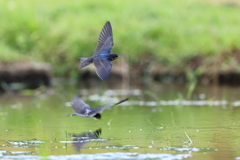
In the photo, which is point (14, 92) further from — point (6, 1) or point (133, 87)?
point (6, 1)

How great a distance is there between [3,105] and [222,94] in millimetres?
3972

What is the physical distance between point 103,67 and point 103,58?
162 millimetres

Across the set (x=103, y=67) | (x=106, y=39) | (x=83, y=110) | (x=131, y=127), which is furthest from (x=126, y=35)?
(x=103, y=67)

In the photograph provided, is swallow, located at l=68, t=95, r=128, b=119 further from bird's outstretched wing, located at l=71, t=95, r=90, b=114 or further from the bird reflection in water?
the bird reflection in water

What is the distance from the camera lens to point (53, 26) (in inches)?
692

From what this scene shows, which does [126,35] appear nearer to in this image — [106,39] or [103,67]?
[106,39]

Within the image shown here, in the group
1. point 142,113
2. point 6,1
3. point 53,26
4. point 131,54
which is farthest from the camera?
point 6,1

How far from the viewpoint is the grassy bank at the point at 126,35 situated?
49.3 ft

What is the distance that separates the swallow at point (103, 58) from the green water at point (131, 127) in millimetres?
656

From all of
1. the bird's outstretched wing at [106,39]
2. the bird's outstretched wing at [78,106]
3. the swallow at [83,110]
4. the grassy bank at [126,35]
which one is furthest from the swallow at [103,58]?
the grassy bank at [126,35]

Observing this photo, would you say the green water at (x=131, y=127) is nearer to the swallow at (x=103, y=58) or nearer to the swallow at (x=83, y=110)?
the swallow at (x=83, y=110)

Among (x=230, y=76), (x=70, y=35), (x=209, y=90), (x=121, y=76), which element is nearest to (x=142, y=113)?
(x=209, y=90)

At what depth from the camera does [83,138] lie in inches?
236

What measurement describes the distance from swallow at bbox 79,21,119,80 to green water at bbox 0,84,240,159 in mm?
656
